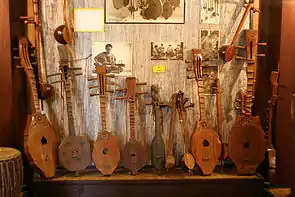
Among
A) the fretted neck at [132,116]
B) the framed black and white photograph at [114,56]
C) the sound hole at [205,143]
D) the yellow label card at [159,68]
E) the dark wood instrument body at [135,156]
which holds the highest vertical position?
the framed black and white photograph at [114,56]

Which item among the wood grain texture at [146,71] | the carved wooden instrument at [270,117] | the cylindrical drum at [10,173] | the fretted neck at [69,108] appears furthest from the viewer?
the wood grain texture at [146,71]

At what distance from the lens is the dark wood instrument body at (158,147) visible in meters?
3.26

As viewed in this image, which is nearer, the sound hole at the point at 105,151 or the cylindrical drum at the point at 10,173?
the cylindrical drum at the point at 10,173

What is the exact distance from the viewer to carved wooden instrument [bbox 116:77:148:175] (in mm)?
3234

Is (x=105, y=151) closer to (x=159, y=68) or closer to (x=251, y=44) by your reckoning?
(x=159, y=68)

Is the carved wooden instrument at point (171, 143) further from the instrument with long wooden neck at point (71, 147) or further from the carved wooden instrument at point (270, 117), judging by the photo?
the carved wooden instrument at point (270, 117)

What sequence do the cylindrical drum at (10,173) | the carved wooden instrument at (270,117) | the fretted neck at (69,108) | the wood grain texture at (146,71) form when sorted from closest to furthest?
the cylindrical drum at (10,173), the carved wooden instrument at (270,117), the fretted neck at (69,108), the wood grain texture at (146,71)

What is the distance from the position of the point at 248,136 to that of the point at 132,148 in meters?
0.97

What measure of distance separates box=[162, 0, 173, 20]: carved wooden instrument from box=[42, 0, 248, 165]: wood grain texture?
9 cm

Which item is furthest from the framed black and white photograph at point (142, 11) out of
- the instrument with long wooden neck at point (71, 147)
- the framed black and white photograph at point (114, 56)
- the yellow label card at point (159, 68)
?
the instrument with long wooden neck at point (71, 147)

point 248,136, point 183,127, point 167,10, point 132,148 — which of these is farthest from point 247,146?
point 167,10

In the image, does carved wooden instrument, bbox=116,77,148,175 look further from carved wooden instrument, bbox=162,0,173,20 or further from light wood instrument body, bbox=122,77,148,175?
carved wooden instrument, bbox=162,0,173,20

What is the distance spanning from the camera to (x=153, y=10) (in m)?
3.34

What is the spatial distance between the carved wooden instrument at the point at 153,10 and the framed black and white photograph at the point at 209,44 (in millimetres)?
415
